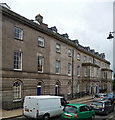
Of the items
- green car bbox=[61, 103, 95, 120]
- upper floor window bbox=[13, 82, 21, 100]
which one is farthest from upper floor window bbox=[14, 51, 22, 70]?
green car bbox=[61, 103, 95, 120]

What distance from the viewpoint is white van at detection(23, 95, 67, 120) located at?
11133mm

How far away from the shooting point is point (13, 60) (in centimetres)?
1698

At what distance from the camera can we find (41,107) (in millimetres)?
11367

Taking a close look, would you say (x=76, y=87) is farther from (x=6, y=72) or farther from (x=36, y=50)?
(x=6, y=72)

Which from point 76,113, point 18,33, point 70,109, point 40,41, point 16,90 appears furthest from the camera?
point 40,41

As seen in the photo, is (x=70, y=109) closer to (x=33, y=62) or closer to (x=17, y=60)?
(x=17, y=60)

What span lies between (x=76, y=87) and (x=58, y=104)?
19.6m

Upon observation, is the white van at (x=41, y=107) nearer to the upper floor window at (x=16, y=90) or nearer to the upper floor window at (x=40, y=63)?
the upper floor window at (x=16, y=90)

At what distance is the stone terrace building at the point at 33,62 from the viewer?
1636 cm

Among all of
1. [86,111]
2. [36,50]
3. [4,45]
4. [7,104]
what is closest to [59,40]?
[36,50]

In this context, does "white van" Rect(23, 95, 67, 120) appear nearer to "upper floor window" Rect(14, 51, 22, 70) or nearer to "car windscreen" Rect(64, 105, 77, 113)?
"car windscreen" Rect(64, 105, 77, 113)

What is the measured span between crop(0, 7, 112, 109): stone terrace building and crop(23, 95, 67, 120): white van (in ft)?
17.2

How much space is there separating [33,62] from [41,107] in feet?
31.1

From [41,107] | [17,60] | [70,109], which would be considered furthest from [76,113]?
[17,60]
